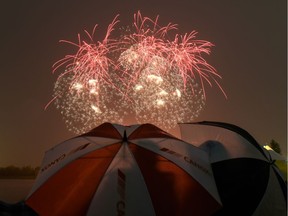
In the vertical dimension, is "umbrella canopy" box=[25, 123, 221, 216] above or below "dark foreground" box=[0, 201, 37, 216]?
above

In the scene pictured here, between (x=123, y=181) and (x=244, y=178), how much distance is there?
2.49 meters

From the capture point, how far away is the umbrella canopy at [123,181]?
163 inches

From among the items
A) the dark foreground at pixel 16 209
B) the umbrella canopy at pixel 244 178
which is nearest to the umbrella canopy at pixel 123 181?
the umbrella canopy at pixel 244 178

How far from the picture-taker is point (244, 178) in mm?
5582

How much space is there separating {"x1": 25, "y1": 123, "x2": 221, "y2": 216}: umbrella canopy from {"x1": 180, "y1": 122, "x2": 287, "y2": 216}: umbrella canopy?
933 mm

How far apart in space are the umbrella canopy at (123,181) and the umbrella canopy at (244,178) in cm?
93

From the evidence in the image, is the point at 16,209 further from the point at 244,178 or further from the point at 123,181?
the point at 244,178

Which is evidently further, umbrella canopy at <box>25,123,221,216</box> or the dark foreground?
the dark foreground

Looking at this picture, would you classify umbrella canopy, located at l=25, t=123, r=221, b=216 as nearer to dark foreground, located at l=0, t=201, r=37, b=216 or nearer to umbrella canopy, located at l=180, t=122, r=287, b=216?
umbrella canopy, located at l=180, t=122, r=287, b=216

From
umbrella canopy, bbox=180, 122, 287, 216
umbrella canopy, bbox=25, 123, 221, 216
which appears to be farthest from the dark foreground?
umbrella canopy, bbox=180, 122, 287, 216

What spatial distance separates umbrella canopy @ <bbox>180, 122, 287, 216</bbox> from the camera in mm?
5445

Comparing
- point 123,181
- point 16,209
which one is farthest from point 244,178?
point 16,209

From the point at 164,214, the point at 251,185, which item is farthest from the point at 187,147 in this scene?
the point at 251,185

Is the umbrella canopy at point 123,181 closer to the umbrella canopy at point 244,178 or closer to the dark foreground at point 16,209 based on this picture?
the umbrella canopy at point 244,178
